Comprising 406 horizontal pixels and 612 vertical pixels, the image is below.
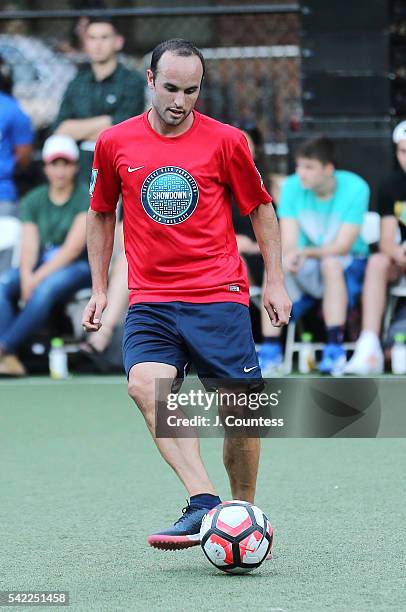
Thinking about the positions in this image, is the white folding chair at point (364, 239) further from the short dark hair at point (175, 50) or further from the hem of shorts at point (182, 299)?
the short dark hair at point (175, 50)

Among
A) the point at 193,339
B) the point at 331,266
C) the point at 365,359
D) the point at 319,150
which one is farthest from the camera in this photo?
the point at 319,150

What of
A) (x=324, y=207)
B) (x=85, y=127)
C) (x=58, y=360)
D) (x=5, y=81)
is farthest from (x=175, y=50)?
(x=5, y=81)

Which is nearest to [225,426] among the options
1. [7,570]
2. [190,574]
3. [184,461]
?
[184,461]

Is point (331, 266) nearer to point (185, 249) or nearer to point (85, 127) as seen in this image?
point (85, 127)

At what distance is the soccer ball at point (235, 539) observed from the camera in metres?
4.84

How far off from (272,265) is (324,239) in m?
5.59

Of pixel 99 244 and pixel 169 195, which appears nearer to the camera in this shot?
pixel 169 195

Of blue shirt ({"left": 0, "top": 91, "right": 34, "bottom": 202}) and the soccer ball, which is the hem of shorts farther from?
blue shirt ({"left": 0, "top": 91, "right": 34, "bottom": 202})

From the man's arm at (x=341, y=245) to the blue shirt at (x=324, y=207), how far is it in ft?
0.15

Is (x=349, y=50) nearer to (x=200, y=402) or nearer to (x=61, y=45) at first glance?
(x=61, y=45)

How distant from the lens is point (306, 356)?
11109mm

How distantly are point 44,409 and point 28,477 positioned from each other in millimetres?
2571

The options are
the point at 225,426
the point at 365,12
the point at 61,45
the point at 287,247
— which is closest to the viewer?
the point at 225,426

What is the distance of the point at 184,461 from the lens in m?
Result: 5.11
